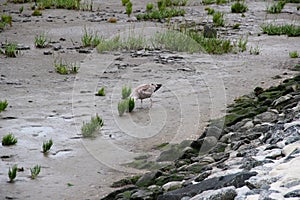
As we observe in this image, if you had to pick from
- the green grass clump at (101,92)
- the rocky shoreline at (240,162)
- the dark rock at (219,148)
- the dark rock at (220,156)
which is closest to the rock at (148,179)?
the rocky shoreline at (240,162)

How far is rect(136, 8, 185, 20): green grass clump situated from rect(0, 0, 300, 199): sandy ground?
70.5 inches

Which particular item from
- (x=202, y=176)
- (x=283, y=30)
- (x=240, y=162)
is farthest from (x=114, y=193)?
(x=283, y=30)

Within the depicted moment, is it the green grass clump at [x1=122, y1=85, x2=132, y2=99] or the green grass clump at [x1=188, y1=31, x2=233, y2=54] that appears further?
the green grass clump at [x1=188, y1=31, x2=233, y2=54]

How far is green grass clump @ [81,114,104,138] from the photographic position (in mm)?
8141

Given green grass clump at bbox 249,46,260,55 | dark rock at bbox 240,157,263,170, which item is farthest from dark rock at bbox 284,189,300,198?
green grass clump at bbox 249,46,260,55

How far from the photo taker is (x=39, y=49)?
1396cm

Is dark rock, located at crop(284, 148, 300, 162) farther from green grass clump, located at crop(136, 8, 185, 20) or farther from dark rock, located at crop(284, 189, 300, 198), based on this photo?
green grass clump, located at crop(136, 8, 185, 20)

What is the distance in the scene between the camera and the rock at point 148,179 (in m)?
6.17

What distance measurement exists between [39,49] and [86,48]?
1.05 meters

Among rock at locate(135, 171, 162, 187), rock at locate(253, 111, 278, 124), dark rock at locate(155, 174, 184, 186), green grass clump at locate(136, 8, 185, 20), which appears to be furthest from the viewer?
green grass clump at locate(136, 8, 185, 20)

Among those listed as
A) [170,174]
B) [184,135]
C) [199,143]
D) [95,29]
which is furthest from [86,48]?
[170,174]

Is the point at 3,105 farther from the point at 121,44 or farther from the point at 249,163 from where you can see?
the point at 121,44

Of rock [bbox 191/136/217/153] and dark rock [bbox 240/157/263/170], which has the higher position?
dark rock [bbox 240/157/263/170]

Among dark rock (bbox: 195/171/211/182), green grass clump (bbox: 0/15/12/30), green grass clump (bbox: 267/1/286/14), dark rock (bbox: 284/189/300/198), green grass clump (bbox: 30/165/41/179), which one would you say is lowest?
green grass clump (bbox: 30/165/41/179)
